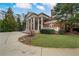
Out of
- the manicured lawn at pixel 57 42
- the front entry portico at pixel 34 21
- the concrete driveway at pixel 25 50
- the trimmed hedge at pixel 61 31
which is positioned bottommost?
the concrete driveway at pixel 25 50

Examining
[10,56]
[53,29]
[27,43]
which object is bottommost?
[10,56]

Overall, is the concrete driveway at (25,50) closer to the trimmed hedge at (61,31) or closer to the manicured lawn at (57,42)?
the manicured lawn at (57,42)

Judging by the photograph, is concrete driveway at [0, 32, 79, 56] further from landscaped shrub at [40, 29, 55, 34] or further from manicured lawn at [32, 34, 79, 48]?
landscaped shrub at [40, 29, 55, 34]

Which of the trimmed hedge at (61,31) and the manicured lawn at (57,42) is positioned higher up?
the trimmed hedge at (61,31)

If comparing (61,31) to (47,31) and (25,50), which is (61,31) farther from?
(25,50)

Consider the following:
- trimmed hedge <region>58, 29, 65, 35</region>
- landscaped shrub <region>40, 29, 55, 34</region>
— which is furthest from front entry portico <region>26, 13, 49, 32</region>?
trimmed hedge <region>58, 29, 65, 35</region>

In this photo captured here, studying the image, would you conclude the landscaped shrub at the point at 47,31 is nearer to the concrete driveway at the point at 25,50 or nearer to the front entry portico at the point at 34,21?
the front entry portico at the point at 34,21

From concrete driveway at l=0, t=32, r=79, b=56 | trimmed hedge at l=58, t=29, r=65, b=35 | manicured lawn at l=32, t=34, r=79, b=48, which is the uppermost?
trimmed hedge at l=58, t=29, r=65, b=35

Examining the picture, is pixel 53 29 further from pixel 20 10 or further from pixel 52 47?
pixel 20 10

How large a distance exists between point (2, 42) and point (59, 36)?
0.53m

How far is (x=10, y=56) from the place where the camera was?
67.0 inches

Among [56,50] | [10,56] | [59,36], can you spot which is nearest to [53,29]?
[59,36]

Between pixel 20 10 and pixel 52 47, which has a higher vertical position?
pixel 20 10

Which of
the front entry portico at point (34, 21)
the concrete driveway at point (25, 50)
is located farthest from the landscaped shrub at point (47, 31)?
the concrete driveway at point (25, 50)
